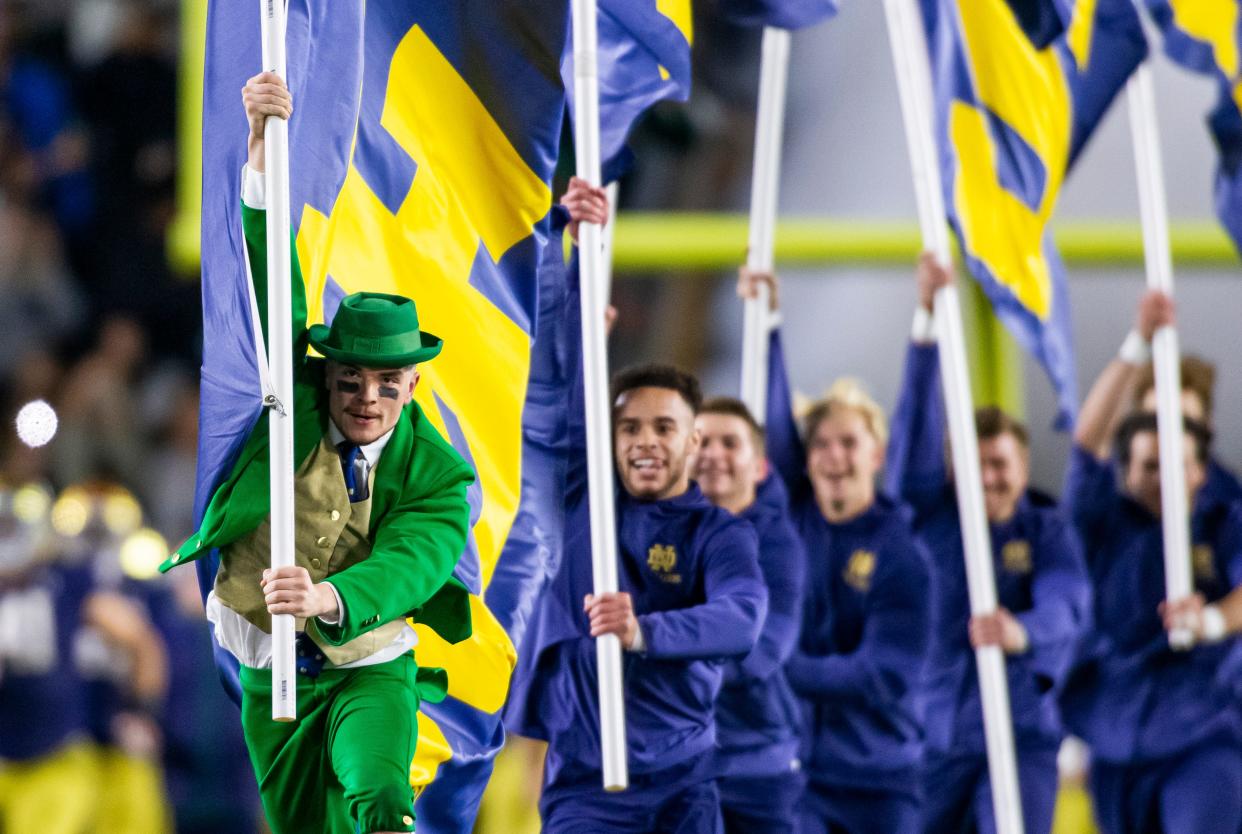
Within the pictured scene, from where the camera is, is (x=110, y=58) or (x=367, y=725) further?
(x=110, y=58)

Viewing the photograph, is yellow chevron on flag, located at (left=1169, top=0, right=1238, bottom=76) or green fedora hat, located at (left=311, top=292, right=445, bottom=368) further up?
yellow chevron on flag, located at (left=1169, top=0, right=1238, bottom=76)

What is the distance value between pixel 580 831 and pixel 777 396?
246cm

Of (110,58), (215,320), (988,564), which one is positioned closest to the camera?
(215,320)

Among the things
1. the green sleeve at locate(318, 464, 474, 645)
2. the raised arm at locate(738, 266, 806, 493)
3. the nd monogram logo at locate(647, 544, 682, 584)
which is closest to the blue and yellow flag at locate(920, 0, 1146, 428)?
the raised arm at locate(738, 266, 806, 493)

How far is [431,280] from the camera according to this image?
23.8 feet

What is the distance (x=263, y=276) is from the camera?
579 cm

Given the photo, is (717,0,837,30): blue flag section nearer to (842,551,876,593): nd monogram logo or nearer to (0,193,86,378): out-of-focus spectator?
(842,551,876,593): nd monogram logo

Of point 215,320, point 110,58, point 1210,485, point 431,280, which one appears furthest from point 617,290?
point 215,320

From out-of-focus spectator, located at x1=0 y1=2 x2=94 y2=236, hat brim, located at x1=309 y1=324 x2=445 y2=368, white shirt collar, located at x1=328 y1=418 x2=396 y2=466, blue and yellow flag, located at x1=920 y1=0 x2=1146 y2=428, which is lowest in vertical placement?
white shirt collar, located at x1=328 y1=418 x2=396 y2=466

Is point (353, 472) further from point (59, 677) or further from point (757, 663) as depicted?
point (59, 677)

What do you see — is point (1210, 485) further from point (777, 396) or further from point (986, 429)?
point (777, 396)

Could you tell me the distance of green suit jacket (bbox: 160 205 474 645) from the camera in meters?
5.61


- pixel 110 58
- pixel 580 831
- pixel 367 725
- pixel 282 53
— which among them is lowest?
pixel 580 831

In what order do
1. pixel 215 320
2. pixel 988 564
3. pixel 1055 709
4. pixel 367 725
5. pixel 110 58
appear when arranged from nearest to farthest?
pixel 367 725
pixel 215 320
pixel 988 564
pixel 1055 709
pixel 110 58
